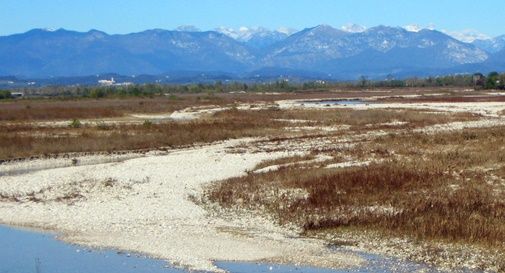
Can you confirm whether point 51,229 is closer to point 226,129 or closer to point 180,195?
point 180,195

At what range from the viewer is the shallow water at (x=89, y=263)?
609 inches

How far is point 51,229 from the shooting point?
20750 millimetres

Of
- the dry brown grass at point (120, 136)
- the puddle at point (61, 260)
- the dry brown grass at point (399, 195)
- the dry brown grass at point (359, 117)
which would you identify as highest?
the dry brown grass at point (399, 195)

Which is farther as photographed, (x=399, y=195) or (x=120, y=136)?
(x=120, y=136)

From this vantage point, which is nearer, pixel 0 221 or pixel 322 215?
pixel 322 215

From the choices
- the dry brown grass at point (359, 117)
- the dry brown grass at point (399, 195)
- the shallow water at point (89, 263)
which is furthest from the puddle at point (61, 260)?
the dry brown grass at point (359, 117)

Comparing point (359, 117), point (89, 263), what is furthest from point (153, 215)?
point (359, 117)

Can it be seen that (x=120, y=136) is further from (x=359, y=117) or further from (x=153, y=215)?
(x=153, y=215)

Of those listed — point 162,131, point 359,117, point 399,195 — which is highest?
point 399,195

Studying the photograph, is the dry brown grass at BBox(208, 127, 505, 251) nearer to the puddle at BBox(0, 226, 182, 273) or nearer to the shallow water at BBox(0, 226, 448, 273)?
the shallow water at BBox(0, 226, 448, 273)

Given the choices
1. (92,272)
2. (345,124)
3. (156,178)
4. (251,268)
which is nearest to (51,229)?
(92,272)

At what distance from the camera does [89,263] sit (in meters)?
16.7

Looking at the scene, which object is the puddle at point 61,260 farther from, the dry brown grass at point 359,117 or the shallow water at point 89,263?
the dry brown grass at point 359,117

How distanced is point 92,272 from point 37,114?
6304cm
